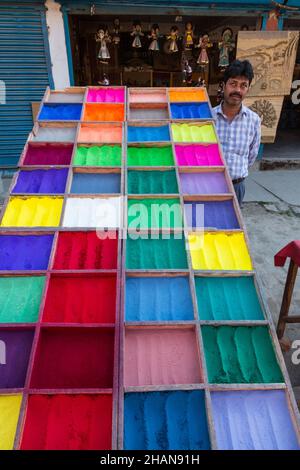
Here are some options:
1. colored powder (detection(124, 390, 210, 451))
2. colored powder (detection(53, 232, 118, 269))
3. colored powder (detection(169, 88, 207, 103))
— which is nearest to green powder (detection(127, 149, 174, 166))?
colored powder (detection(169, 88, 207, 103))

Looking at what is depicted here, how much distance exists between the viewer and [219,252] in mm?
2080

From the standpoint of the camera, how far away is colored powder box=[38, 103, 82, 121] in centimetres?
280

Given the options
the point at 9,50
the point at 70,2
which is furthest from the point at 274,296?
the point at 9,50

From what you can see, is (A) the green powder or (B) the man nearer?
(A) the green powder

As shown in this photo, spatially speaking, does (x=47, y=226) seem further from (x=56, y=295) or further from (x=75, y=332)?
(x=75, y=332)

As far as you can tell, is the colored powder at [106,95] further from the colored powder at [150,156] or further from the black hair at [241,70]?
the black hair at [241,70]

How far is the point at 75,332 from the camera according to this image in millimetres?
1693

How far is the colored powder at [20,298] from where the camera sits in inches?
67.7

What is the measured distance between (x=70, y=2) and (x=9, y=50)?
1302 millimetres

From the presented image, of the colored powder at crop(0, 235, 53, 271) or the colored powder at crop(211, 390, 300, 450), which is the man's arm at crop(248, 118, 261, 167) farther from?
the colored powder at crop(211, 390, 300, 450)

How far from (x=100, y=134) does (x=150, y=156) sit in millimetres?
500

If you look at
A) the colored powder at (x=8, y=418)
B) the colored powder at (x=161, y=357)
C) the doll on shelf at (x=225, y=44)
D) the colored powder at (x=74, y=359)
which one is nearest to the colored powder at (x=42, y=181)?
the colored powder at (x=74, y=359)

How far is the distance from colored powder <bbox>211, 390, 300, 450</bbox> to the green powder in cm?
172

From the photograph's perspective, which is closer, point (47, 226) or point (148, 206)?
point (47, 226)
